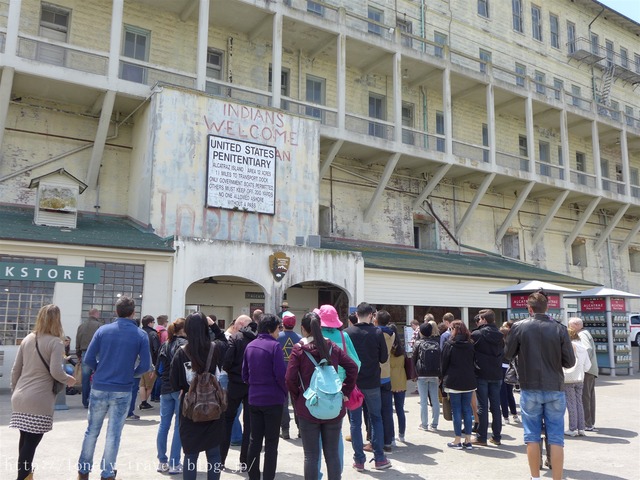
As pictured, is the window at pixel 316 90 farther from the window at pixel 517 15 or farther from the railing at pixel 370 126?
the window at pixel 517 15

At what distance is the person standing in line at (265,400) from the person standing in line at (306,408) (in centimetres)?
41

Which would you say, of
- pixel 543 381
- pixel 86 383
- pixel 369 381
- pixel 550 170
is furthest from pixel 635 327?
pixel 86 383

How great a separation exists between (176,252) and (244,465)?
8.46 metres

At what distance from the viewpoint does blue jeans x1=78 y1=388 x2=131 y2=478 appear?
541 cm

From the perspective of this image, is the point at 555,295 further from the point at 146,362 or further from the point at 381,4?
the point at 381,4

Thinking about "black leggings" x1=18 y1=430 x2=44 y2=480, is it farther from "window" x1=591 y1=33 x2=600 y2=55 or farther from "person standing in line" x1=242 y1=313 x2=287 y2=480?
"window" x1=591 y1=33 x2=600 y2=55

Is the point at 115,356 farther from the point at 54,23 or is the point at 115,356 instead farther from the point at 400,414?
the point at 54,23

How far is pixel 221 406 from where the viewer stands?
501cm

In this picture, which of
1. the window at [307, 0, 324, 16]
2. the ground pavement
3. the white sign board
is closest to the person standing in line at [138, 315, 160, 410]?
the ground pavement

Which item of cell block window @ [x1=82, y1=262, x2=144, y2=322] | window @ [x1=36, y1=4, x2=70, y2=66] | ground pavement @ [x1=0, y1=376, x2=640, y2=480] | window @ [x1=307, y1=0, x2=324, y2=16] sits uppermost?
window @ [x1=307, y1=0, x2=324, y2=16]

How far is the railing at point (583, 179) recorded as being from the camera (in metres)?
28.5

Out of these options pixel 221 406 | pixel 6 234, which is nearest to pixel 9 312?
pixel 6 234

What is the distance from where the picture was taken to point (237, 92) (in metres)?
19.7

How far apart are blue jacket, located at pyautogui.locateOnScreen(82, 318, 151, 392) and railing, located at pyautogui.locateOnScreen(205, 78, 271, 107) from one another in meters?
13.2
